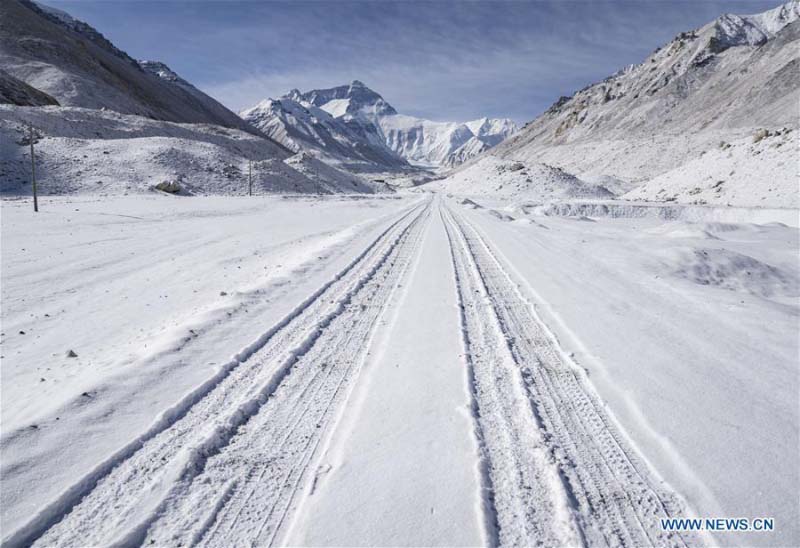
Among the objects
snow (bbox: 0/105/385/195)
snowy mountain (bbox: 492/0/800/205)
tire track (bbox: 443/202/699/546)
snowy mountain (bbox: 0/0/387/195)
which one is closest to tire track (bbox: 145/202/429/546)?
tire track (bbox: 443/202/699/546)

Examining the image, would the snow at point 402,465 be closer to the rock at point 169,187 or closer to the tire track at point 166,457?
the tire track at point 166,457

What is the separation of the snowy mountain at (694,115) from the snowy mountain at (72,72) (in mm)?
92814

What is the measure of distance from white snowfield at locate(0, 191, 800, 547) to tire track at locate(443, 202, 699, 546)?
0.06ft

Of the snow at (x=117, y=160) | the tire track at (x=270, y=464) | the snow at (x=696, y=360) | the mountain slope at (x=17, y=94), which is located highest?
the mountain slope at (x=17, y=94)

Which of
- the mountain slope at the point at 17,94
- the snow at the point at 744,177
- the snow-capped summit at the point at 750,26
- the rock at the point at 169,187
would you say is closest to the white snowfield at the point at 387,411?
the snow at the point at 744,177

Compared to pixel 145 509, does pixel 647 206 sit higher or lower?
higher

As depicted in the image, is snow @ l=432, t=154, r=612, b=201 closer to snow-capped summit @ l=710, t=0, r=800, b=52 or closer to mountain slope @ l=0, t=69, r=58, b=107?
mountain slope @ l=0, t=69, r=58, b=107

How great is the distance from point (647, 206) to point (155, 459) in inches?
1395

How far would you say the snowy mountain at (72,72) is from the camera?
254 ft

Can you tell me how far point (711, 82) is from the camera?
10938cm

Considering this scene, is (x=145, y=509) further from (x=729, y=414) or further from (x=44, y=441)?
(x=729, y=414)

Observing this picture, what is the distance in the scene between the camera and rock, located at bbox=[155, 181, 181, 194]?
119ft

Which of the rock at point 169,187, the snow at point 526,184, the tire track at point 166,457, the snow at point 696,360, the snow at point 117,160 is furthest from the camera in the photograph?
the snow at point 526,184

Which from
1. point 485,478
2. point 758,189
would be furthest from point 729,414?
point 758,189
